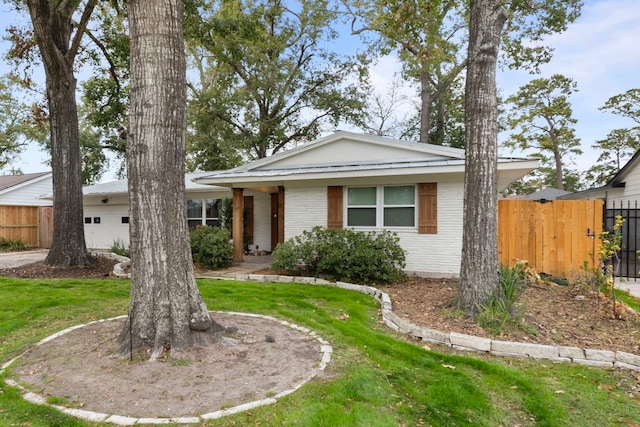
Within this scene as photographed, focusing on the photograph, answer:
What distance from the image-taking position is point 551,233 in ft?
26.8

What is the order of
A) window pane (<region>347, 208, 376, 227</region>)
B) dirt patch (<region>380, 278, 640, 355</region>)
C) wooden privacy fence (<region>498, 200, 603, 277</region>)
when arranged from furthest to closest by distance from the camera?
window pane (<region>347, 208, 376, 227</region>), wooden privacy fence (<region>498, 200, 603, 277</region>), dirt patch (<region>380, 278, 640, 355</region>)

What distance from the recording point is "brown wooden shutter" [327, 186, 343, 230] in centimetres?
947

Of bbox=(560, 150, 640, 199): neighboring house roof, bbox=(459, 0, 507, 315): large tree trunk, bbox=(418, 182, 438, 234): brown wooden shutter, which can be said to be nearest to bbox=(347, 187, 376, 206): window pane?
bbox=(418, 182, 438, 234): brown wooden shutter

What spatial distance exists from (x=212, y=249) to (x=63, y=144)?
4.99 meters

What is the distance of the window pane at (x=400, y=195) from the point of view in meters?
8.87

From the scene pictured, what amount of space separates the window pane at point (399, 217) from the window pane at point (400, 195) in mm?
182

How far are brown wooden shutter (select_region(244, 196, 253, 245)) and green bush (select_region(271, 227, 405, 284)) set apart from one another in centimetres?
519

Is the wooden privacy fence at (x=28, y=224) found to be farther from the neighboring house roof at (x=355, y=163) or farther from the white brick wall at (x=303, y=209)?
the white brick wall at (x=303, y=209)

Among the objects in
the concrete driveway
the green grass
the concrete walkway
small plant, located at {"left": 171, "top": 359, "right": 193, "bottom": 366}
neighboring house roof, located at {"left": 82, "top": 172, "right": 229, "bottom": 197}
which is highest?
neighboring house roof, located at {"left": 82, "top": 172, "right": 229, "bottom": 197}

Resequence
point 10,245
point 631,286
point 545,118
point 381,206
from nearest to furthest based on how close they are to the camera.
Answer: point 631,286 < point 381,206 < point 10,245 < point 545,118

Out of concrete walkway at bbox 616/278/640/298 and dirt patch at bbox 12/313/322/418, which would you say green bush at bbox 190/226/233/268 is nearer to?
dirt patch at bbox 12/313/322/418

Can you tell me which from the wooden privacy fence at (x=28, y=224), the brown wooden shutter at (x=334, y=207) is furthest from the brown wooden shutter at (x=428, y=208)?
the wooden privacy fence at (x=28, y=224)

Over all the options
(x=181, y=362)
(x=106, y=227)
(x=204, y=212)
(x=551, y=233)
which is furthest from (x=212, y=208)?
(x=551, y=233)

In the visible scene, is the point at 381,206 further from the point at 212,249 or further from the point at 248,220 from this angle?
the point at 248,220
